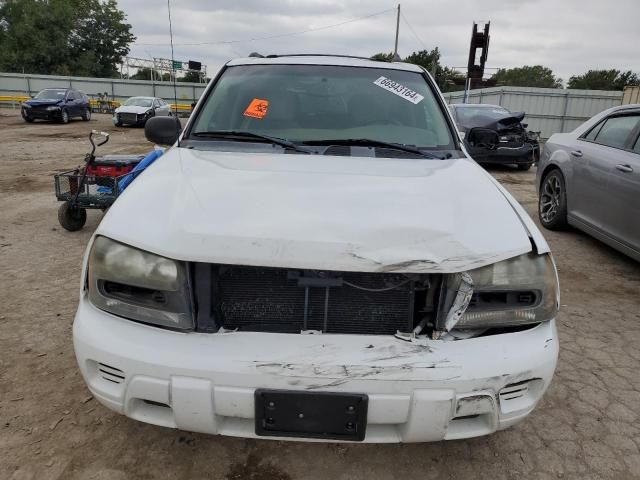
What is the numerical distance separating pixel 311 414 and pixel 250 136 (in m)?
1.56

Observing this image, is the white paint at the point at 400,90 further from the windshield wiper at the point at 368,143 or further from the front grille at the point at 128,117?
the front grille at the point at 128,117

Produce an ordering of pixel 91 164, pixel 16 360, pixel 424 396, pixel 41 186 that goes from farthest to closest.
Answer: pixel 41 186 → pixel 91 164 → pixel 16 360 → pixel 424 396

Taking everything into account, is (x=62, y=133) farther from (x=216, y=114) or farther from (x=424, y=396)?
(x=424, y=396)

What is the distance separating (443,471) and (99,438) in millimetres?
1485

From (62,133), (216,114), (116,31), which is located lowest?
(62,133)

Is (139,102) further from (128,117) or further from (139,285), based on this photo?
(139,285)

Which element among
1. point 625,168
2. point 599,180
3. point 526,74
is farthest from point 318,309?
point 526,74

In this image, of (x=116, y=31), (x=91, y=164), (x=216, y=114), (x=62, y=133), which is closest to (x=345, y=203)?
(x=216, y=114)

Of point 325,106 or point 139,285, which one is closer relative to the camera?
point 139,285

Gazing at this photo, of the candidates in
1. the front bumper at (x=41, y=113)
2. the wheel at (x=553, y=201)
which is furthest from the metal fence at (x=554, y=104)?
the front bumper at (x=41, y=113)

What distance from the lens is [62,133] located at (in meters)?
17.9

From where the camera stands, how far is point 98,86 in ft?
115

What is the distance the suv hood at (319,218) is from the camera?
1560 mm

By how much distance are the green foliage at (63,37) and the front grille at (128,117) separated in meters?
32.9
